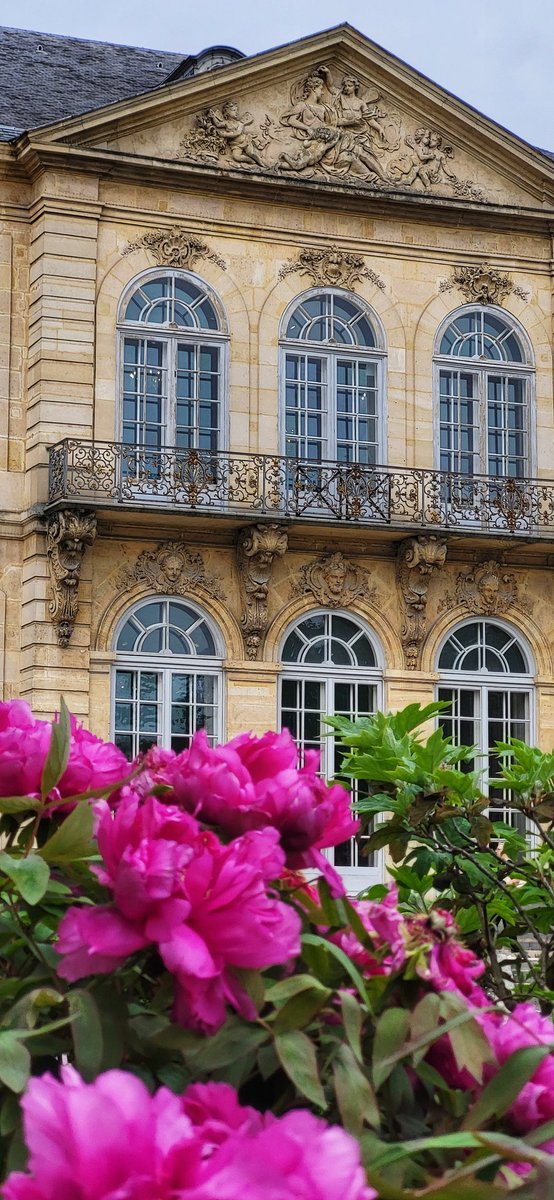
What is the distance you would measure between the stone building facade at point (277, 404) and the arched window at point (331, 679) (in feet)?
0.10

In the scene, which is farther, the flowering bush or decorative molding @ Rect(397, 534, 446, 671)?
decorative molding @ Rect(397, 534, 446, 671)

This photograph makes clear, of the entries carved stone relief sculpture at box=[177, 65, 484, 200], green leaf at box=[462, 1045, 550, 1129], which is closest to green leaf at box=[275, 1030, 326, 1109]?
green leaf at box=[462, 1045, 550, 1129]

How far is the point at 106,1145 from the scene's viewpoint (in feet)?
3.42

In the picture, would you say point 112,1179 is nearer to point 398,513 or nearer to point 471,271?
point 398,513

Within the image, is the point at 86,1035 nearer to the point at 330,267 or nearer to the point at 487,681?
the point at 487,681

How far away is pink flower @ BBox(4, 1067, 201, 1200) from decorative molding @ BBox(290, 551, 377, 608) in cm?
1714

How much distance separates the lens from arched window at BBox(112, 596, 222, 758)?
17.7m

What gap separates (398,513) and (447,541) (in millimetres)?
587

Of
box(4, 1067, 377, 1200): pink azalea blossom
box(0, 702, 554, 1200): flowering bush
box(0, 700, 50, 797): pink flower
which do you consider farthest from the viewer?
box(0, 700, 50, 797): pink flower

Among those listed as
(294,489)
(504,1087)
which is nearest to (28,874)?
Result: (504,1087)

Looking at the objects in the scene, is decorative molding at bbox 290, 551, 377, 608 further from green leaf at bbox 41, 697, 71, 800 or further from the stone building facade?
green leaf at bbox 41, 697, 71, 800

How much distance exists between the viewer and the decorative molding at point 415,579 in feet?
59.8

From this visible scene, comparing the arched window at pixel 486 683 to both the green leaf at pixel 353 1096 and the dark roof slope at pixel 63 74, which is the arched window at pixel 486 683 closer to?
the dark roof slope at pixel 63 74

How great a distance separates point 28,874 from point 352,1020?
349 millimetres
